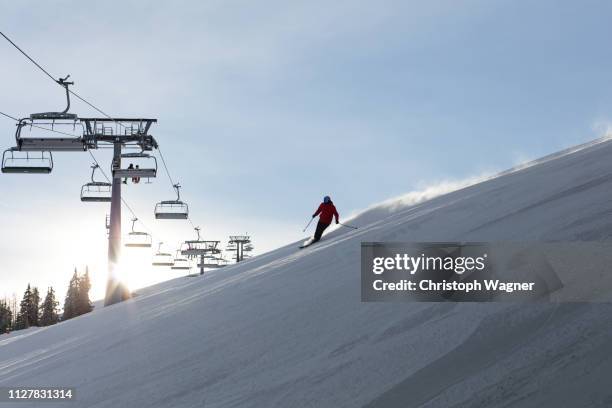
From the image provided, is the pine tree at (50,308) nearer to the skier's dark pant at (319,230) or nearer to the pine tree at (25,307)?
the pine tree at (25,307)

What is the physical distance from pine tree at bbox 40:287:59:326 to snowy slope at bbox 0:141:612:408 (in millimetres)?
86498

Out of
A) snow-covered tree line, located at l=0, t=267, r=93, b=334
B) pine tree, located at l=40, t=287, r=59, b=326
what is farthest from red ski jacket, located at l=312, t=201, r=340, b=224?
pine tree, located at l=40, t=287, r=59, b=326

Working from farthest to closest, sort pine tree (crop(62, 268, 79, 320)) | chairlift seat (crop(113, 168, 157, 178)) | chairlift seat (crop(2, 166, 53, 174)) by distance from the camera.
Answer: pine tree (crop(62, 268, 79, 320))
chairlift seat (crop(113, 168, 157, 178))
chairlift seat (crop(2, 166, 53, 174))

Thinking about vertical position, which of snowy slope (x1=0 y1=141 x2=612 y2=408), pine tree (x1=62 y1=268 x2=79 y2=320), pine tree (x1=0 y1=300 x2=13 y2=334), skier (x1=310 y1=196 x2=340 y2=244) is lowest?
snowy slope (x1=0 y1=141 x2=612 y2=408)

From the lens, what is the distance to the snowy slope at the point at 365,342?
16.3 feet

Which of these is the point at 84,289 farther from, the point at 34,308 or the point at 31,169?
the point at 31,169

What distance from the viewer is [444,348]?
5.78 meters

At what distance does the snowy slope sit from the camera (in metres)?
4.98

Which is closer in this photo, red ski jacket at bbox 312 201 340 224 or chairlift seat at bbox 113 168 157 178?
red ski jacket at bbox 312 201 340 224

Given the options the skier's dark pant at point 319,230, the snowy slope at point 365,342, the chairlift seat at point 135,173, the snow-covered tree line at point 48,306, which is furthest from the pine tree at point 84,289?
the snowy slope at point 365,342

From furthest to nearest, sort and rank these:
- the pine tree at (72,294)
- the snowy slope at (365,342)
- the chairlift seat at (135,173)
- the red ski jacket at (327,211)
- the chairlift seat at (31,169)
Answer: the pine tree at (72,294) → the chairlift seat at (135,173) → the chairlift seat at (31,169) → the red ski jacket at (327,211) → the snowy slope at (365,342)

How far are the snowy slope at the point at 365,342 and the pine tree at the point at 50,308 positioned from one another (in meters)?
86.5

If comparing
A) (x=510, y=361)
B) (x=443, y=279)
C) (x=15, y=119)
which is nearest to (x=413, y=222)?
(x=443, y=279)

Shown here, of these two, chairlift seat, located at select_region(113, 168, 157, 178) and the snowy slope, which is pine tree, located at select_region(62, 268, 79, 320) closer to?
chairlift seat, located at select_region(113, 168, 157, 178)
